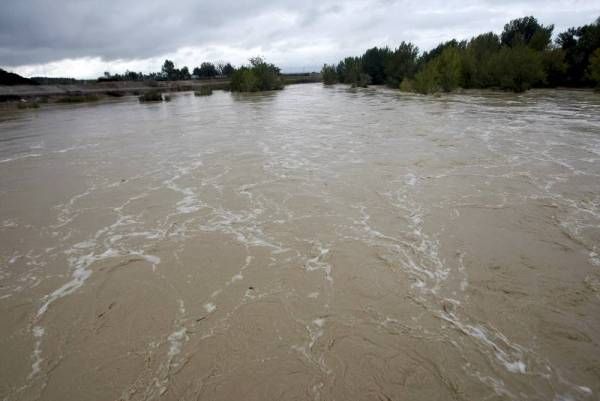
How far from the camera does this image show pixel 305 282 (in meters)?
5.08

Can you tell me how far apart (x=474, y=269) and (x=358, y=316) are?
2221 millimetres

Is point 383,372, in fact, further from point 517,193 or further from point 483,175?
point 483,175

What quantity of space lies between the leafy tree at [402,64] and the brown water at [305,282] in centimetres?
4928

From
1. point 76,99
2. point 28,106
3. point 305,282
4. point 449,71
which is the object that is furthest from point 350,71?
point 305,282

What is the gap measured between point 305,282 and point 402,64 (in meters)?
59.3

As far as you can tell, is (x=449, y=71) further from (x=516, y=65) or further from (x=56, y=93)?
(x=56, y=93)

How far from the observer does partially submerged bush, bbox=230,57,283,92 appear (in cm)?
5878

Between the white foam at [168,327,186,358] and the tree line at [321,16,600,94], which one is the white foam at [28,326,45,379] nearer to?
the white foam at [168,327,186,358]

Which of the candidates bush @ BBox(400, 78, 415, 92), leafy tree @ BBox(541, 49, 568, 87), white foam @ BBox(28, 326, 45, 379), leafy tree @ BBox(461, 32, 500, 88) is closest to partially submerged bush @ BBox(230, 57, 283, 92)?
bush @ BBox(400, 78, 415, 92)

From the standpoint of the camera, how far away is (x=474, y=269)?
5227 mm

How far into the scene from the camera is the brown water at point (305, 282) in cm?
350

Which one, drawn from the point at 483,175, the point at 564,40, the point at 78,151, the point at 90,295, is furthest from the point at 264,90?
the point at 90,295

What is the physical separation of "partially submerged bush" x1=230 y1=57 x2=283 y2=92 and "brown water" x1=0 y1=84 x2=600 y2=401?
51.4 meters

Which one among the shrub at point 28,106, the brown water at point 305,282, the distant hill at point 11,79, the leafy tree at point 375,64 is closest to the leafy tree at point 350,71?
the leafy tree at point 375,64
